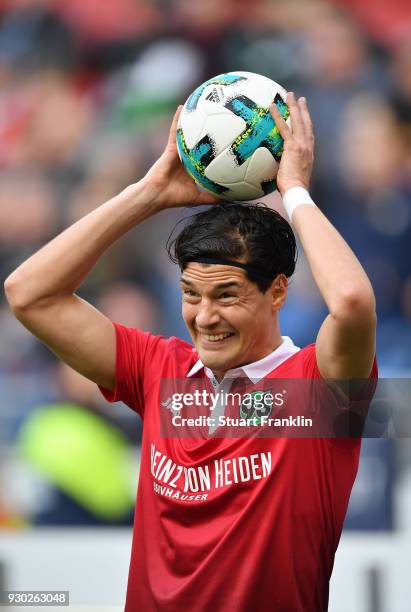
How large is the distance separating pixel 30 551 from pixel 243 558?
292 centimetres

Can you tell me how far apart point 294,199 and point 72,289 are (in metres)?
0.85

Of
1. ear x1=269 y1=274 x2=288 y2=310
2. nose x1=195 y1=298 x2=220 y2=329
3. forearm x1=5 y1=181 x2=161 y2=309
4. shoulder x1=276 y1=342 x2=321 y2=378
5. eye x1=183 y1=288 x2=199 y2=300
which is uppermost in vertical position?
forearm x1=5 y1=181 x2=161 y2=309

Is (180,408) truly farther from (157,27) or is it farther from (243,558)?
(157,27)

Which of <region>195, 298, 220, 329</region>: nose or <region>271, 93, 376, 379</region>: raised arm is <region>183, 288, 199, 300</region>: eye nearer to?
<region>195, 298, 220, 329</region>: nose

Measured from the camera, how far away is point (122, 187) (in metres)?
7.77

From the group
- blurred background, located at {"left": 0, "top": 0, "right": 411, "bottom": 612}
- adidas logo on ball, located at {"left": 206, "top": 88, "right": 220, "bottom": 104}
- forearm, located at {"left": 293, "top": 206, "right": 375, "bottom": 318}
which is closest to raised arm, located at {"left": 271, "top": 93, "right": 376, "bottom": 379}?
forearm, located at {"left": 293, "top": 206, "right": 375, "bottom": 318}

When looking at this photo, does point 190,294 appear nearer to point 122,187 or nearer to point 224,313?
point 224,313

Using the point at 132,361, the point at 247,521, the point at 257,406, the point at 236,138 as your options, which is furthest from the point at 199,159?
the point at 247,521

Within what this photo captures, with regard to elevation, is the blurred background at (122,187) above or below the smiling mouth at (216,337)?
above

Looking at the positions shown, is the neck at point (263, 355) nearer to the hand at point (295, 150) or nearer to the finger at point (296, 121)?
the hand at point (295, 150)

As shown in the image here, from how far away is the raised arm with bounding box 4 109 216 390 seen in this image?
336 centimetres

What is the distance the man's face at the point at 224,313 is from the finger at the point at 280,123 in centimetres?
47

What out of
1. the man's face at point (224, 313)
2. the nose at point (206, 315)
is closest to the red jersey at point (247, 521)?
the man's face at point (224, 313)

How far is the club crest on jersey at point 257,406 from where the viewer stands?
10.3 ft
